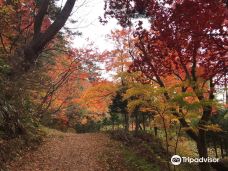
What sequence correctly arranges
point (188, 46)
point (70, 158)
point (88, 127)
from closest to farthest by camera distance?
point (188, 46) < point (70, 158) < point (88, 127)

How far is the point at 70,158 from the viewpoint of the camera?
11.2 m

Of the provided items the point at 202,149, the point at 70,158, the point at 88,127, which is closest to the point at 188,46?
the point at 202,149

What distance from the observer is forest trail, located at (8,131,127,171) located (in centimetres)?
940

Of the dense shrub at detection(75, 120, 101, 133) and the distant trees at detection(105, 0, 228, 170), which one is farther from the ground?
the distant trees at detection(105, 0, 228, 170)

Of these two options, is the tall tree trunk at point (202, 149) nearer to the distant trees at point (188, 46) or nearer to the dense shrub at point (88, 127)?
the distant trees at point (188, 46)

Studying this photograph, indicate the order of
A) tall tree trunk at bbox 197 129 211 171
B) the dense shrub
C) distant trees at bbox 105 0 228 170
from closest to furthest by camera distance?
1. distant trees at bbox 105 0 228 170
2. tall tree trunk at bbox 197 129 211 171
3. the dense shrub

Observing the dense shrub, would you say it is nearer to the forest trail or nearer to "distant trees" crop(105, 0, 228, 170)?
the forest trail

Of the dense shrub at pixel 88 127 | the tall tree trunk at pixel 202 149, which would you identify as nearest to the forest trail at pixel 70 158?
the tall tree trunk at pixel 202 149

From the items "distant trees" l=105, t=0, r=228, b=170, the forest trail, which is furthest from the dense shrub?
"distant trees" l=105, t=0, r=228, b=170

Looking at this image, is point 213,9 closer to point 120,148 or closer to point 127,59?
point 120,148

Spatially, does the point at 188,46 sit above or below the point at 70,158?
above

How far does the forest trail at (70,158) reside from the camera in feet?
30.8

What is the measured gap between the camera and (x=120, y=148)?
15016 mm

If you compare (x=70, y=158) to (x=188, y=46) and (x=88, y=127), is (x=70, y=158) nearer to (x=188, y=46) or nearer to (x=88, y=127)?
(x=188, y=46)
